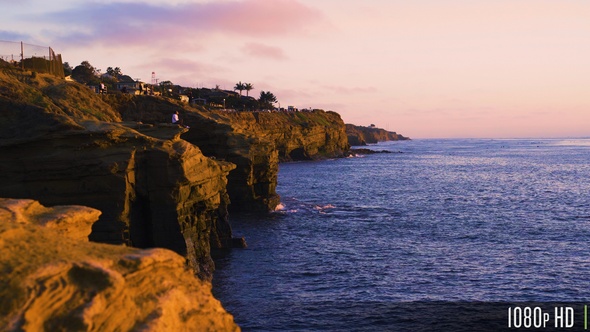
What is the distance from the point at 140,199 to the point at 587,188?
72.7m

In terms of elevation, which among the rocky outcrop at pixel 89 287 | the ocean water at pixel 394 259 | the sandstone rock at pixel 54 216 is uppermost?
the sandstone rock at pixel 54 216

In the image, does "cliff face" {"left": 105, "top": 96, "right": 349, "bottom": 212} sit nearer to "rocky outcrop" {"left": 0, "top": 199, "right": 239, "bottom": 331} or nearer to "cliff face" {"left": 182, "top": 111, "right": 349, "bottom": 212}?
"cliff face" {"left": 182, "top": 111, "right": 349, "bottom": 212}

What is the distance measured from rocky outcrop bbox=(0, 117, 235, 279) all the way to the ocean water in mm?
4697

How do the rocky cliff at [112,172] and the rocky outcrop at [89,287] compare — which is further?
the rocky cliff at [112,172]

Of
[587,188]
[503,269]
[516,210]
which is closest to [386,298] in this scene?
[503,269]

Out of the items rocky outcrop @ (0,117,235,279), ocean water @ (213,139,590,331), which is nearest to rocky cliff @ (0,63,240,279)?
rocky outcrop @ (0,117,235,279)

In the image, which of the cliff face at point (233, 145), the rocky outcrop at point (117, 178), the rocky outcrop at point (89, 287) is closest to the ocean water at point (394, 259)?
the cliff face at point (233, 145)

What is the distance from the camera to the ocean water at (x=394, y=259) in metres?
27.6

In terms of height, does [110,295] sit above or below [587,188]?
above

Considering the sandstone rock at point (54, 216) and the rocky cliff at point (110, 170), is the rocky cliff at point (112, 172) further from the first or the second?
the sandstone rock at point (54, 216)

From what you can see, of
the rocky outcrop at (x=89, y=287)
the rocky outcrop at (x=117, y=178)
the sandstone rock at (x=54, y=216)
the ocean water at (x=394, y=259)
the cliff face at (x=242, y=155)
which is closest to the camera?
the rocky outcrop at (x=89, y=287)

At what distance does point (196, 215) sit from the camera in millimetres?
35312

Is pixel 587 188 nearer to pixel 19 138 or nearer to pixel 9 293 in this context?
pixel 19 138

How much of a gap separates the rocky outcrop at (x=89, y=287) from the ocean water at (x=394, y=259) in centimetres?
1482
